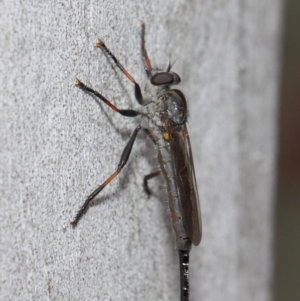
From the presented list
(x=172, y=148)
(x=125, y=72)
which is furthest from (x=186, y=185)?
(x=125, y=72)

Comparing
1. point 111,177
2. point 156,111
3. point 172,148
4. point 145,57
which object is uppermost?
point 145,57

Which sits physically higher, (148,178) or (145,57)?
(145,57)

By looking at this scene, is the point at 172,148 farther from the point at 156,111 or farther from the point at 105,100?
the point at 105,100

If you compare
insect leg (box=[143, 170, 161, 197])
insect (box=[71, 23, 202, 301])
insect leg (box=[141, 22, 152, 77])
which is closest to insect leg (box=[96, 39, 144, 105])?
insect (box=[71, 23, 202, 301])

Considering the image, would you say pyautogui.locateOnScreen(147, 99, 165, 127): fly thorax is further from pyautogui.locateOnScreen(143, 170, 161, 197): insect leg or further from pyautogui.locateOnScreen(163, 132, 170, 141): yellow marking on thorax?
pyautogui.locateOnScreen(143, 170, 161, 197): insect leg

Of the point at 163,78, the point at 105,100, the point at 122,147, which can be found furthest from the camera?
the point at 163,78

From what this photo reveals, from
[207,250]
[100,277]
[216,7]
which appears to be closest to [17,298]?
[100,277]

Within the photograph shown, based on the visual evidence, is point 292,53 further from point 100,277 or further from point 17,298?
point 17,298
